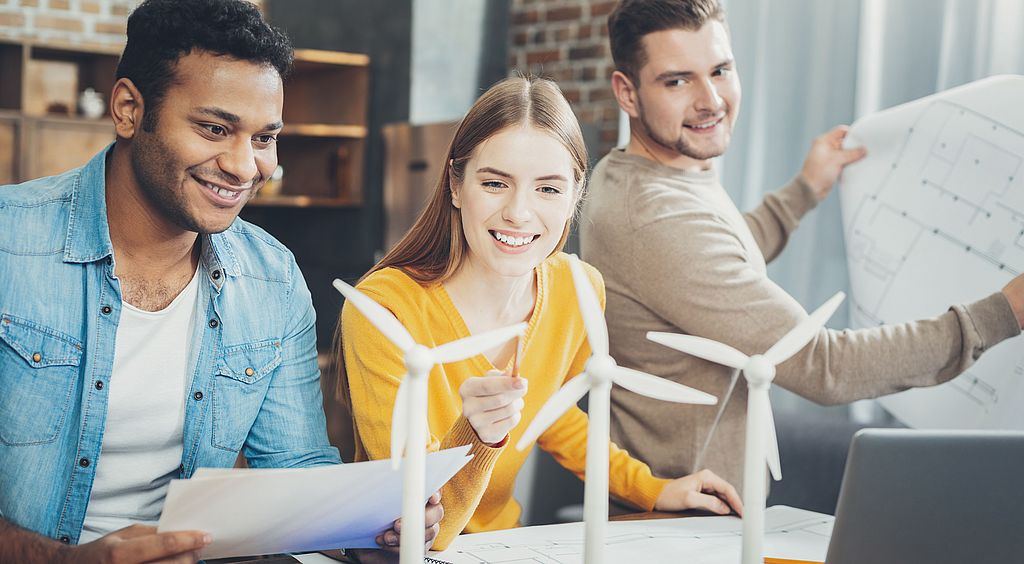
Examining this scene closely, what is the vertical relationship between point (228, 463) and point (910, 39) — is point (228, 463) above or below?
below

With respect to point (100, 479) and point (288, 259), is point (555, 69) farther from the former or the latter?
point (100, 479)

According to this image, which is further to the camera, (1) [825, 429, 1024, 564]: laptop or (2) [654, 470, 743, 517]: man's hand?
(2) [654, 470, 743, 517]: man's hand

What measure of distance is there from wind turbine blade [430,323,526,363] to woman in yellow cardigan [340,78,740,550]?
0.42 m

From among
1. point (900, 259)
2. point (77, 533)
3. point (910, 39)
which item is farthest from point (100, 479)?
point (910, 39)

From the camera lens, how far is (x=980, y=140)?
6.89 feet

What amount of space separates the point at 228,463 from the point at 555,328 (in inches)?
24.3

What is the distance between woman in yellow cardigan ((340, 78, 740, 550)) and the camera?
5.29 feet

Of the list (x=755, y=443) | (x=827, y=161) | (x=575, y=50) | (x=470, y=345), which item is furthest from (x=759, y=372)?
(x=575, y=50)

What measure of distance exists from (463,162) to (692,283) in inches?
20.8

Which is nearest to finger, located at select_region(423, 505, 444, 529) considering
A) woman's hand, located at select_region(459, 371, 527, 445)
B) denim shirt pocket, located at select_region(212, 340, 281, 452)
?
woman's hand, located at select_region(459, 371, 527, 445)

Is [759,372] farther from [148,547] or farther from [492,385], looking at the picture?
[148,547]

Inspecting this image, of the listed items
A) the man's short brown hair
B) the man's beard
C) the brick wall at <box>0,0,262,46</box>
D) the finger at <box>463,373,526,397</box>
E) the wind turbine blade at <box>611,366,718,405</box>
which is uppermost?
the brick wall at <box>0,0,262,46</box>

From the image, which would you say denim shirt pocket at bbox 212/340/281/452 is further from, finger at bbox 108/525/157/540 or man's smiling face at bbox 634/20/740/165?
man's smiling face at bbox 634/20/740/165

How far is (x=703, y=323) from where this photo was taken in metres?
1.97
